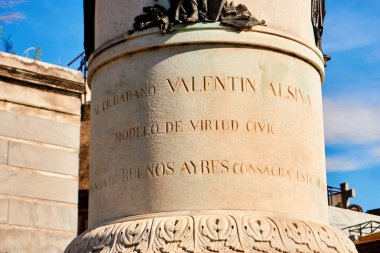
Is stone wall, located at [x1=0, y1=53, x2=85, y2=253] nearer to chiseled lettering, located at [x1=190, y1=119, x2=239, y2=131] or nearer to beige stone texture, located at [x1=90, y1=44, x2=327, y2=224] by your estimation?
beige stone texture, located at [x1=90, y1=44, x2=327, y2=224]

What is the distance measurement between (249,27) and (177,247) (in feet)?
8.44

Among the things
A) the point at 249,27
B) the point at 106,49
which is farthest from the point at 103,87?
the point at 249,27

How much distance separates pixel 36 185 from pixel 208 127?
6.95 metres

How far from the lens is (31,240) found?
52.0ft

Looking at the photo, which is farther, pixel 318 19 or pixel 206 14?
pixel 318 19

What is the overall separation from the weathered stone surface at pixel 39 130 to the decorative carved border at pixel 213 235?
6.69 meters

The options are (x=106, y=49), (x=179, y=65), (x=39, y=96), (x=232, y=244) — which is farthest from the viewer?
(x=39, y=96)

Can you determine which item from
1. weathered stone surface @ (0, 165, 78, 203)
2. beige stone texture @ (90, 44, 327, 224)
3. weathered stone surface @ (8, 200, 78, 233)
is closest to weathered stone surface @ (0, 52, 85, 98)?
weathered stone surface @ (0, 165, 78, 203)

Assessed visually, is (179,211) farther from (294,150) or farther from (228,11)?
(228,11)

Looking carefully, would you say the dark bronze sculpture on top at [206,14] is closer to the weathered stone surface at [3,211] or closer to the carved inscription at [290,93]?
the carved inscription at [290,93]

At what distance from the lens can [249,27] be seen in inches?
406

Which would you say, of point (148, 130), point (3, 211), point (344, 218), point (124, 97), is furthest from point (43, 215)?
point (344, 218)

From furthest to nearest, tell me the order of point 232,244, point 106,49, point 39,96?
1. point 39,96
2. point 106,49
3. point 232,244

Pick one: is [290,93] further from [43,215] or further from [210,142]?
[43,215]
